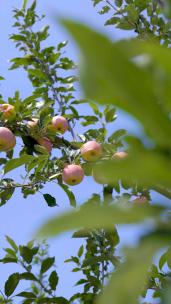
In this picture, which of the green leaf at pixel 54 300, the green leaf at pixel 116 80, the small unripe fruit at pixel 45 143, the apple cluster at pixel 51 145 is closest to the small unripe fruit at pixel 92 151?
the apple cluster at pixel 51 145

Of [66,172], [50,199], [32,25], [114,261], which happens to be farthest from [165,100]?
[32,25]

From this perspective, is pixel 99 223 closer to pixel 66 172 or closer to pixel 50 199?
pixel 66 172

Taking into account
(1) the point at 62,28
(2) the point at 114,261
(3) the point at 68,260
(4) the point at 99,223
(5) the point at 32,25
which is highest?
(1) the point at 62,28

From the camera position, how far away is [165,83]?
32 cm

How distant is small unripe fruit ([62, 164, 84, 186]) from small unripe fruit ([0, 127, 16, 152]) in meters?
0.34

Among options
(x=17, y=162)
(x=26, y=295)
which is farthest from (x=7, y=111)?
(x=26, y=295)

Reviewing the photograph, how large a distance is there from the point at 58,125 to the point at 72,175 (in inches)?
16.2

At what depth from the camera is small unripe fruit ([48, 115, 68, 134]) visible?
2.83m

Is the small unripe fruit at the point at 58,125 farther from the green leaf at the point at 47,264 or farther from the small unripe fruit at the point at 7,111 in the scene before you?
the green leaf at the point at 47,264

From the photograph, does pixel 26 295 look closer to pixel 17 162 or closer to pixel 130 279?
pixel 17 162

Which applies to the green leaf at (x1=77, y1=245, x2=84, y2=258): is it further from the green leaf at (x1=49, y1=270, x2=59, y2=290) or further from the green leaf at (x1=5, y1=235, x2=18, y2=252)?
the green leaf at (x1=49, y1=270, x2=59, y2=290)

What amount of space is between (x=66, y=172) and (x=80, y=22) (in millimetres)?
2300

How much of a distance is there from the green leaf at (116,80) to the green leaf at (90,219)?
60 millimetres

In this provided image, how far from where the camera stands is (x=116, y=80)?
0.30 meters
